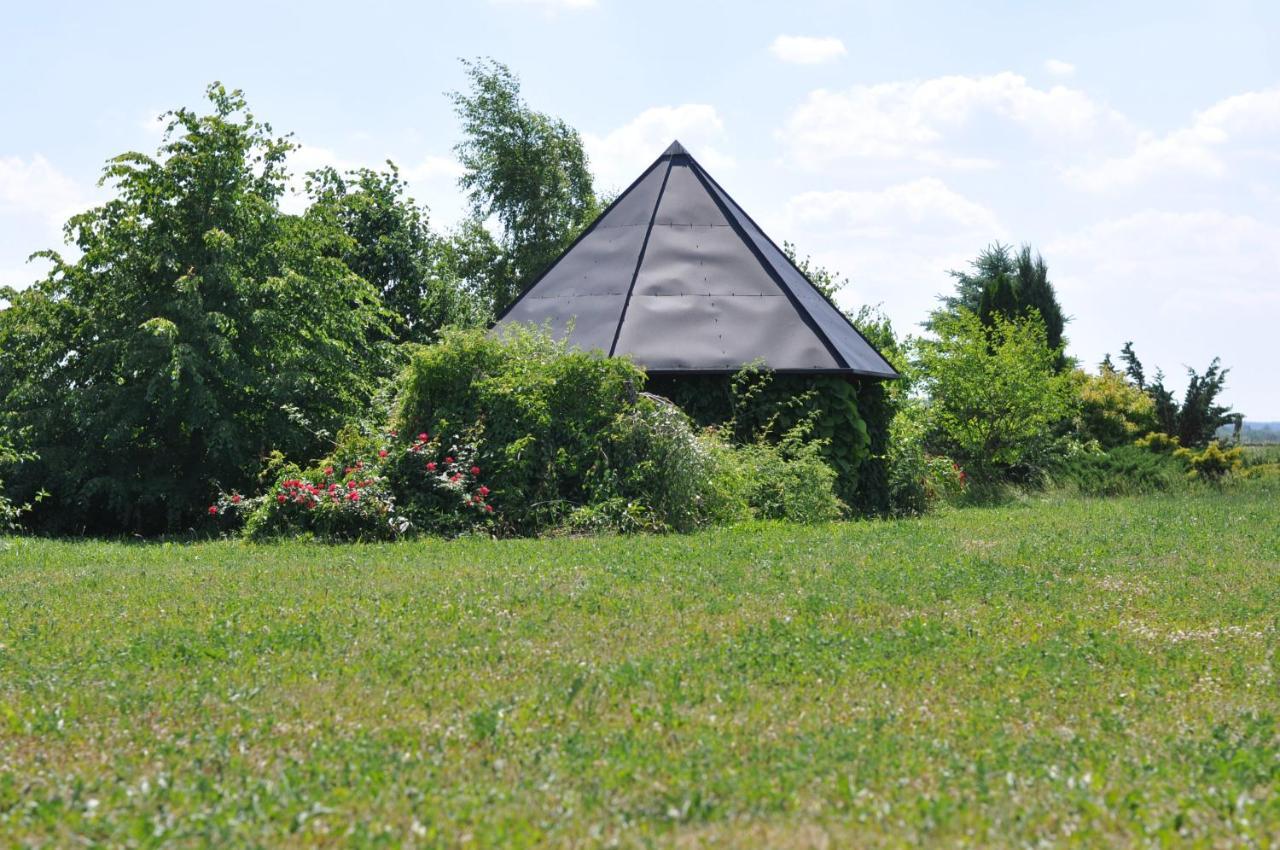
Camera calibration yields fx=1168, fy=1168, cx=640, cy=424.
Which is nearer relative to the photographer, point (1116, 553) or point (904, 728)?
point (904, 728)

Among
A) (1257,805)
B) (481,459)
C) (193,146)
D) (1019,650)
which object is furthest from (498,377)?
(1257,805)

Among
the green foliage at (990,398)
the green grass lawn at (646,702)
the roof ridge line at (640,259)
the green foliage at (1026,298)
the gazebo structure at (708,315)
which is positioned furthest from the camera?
the green foliage at (1026,298)

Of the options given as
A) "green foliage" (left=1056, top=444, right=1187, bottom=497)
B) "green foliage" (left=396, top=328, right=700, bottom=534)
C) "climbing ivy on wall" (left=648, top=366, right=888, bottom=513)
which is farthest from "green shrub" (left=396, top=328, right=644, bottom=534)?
"green foliage" (left=1056, top=444, right=1187, bottom=497)

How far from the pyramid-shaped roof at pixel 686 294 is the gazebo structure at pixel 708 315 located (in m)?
0.02

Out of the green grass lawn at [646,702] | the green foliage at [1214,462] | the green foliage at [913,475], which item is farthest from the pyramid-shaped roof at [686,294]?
the green foliage at [1214,462]

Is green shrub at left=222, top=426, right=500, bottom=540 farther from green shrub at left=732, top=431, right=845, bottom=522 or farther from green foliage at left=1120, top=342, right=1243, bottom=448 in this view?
green foliage at left=1120, top=342, right=1243, bottom=448

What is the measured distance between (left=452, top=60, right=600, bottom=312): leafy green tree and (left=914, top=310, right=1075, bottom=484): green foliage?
49.4 ft

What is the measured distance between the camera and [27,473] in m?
17.5

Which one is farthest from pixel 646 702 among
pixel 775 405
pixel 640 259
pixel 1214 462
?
pixel 1214 462

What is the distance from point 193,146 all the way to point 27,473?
5.52 m

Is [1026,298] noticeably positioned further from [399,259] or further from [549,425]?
[549,425]

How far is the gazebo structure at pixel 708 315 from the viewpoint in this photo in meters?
17.9

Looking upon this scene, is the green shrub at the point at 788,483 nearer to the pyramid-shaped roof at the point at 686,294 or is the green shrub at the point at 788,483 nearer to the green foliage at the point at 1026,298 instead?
the pyramid-shaped roof at the point at 686,294

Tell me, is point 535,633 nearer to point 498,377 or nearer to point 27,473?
point 498,377
